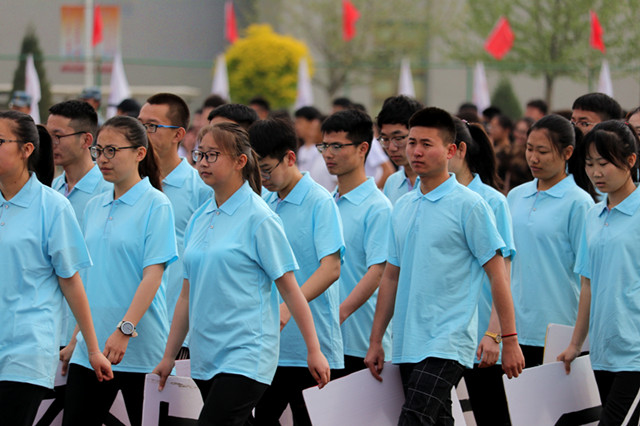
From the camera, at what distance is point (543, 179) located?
6.60 meters

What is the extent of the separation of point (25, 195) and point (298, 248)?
4.91ft

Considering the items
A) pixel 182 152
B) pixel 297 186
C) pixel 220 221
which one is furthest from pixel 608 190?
pixel 182 152

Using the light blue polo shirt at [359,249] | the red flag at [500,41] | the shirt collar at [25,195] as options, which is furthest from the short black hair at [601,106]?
the red flag at [500,41]

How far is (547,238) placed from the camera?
21.0ft

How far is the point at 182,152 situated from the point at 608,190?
8.80 metres

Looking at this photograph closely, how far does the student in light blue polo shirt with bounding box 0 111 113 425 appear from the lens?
4.66 m

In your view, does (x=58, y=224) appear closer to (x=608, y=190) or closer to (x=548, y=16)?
(x=608, y=190)

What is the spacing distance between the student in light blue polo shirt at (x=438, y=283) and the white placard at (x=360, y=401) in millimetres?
74

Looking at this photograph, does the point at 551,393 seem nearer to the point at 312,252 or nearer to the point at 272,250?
the point at 312,252

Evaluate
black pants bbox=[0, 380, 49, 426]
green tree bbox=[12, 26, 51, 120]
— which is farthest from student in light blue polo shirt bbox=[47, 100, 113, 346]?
green tree bbox=[12, 26, 51, 120]

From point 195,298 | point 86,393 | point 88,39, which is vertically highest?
point 88,39

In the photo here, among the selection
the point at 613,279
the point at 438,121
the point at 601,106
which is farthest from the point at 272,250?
the point at 601,106

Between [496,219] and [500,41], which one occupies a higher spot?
[500,41]

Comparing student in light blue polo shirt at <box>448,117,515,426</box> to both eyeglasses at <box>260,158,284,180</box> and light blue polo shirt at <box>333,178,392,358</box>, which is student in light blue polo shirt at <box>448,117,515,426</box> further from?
eyeglasses at <box>260,158,284,180</box>
